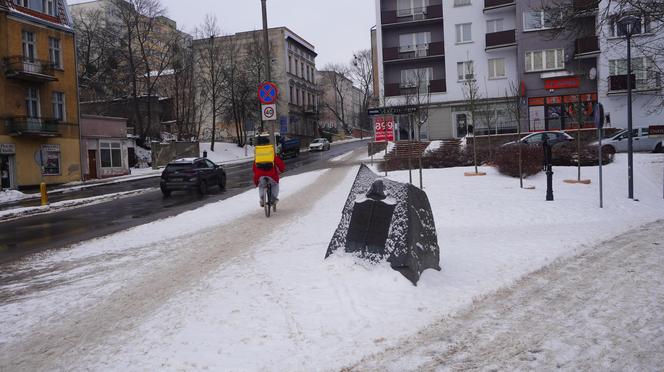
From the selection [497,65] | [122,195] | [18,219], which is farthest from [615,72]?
[18,219]

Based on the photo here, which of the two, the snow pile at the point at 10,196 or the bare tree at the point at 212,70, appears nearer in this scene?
the snow pile at the point at 10,196

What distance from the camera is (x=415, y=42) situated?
4412 cm

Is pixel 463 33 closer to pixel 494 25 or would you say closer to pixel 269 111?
pixel 494 25

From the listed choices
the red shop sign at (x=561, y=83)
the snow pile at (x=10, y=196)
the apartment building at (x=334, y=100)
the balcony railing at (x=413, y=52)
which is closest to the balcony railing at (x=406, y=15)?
the balcony railing at (x=413, y=52)

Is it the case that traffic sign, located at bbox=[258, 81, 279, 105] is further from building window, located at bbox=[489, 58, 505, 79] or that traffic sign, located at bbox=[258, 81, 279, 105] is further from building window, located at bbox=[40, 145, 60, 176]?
building window, located at bbox=[489, 58, 505, 79]

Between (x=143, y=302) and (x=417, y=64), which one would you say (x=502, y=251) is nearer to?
(x=143, y=302)

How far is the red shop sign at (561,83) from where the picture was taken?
3731 cm

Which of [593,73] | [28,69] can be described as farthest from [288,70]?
[593,73]

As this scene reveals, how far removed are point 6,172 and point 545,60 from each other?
117ft

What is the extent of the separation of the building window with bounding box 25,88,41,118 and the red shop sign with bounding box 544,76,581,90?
1327 inches

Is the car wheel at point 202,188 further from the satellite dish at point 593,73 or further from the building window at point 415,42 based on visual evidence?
the satellite dish at point 593,73

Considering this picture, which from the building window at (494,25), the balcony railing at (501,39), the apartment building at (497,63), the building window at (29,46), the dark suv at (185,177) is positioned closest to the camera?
the dark suv at (185,177)

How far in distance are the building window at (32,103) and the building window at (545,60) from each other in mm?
32821

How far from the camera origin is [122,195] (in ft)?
72.7
